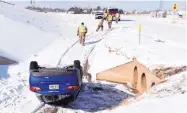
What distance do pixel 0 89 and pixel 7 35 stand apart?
1408 cm

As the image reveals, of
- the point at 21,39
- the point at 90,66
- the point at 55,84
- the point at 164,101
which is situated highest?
the point at 55,84

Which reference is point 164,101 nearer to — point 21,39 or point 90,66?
point 90,66

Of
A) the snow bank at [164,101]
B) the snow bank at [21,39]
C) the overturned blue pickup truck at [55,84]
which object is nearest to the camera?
the snow bank at [164,101]

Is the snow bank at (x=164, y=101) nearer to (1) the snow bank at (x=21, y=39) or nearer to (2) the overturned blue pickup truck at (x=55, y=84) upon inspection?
(2) the overturned blue pickup truck at (x=55, y=84)

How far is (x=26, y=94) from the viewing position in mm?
12641

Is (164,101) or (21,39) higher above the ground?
(164,101)

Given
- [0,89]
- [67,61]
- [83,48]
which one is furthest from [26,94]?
[83,48]

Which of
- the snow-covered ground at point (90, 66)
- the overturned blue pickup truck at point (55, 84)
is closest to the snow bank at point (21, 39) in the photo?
the snow-covered ground at point (90, 66)

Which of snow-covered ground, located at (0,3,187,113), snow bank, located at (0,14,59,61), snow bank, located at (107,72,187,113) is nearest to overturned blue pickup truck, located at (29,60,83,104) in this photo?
snow-covered ground, located at (0,3,187,113)

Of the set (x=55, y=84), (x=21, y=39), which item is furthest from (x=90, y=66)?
(x=21, y=39)

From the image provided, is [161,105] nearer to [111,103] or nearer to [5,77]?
[111,103]

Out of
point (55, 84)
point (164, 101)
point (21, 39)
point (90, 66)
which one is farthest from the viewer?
point (21, 39)

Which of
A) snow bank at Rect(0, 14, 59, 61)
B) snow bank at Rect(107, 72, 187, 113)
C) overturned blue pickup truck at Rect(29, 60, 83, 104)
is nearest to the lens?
snow bank at Rect(107, 72, 187, 113)

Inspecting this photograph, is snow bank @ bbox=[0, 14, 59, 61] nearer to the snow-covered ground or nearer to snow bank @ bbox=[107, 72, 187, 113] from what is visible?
the snow-covered ground
